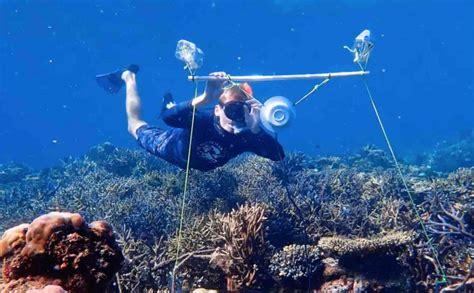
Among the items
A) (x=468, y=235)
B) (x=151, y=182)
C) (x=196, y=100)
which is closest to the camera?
(x=468, y=235)

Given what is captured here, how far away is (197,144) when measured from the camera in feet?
21.8

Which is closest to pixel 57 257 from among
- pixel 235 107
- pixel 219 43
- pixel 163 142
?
pixel 235 107

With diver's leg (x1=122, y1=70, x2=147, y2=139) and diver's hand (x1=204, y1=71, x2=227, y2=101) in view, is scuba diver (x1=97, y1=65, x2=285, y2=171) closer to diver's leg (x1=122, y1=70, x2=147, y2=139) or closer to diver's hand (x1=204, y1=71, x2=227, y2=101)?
diver's hand (x1=204, y1=71, x2=227, y2=101)

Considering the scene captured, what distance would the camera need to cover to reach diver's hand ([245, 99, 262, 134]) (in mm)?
5189

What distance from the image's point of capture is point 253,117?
5.41 metres

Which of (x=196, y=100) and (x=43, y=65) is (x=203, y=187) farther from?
(x=43, y=65)

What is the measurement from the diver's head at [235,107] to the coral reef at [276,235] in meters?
1.27

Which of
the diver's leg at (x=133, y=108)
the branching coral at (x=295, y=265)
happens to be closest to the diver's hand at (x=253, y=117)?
the branching coral at (x=295, y=265)

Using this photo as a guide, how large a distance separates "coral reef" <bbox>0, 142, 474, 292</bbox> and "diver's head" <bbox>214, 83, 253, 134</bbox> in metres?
1.27

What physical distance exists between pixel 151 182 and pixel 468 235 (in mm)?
7806

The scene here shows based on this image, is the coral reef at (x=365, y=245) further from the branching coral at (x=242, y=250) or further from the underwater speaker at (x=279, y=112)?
the underwater speaker at (x=279, y=112)

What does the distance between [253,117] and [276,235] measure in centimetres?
188

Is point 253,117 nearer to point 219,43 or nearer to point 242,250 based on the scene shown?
point 242,250

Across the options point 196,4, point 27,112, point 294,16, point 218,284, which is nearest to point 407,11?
point 294,16
